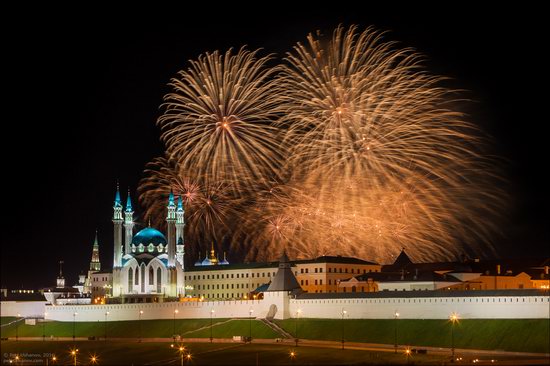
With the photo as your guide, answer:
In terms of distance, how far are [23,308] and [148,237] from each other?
2089 cm

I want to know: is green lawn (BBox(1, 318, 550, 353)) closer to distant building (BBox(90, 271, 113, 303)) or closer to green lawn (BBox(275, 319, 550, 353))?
green lawn (BBox(275, 319, 550, 353))

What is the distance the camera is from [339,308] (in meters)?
83.6

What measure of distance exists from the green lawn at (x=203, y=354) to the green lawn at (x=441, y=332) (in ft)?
19.0

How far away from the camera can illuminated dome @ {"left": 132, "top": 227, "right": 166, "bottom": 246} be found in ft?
393

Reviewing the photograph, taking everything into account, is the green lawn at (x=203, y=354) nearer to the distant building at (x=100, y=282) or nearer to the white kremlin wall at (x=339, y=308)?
the white kremlin wall at (x=339, y=308)

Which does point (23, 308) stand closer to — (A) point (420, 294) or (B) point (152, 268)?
(B) point (152, 268)

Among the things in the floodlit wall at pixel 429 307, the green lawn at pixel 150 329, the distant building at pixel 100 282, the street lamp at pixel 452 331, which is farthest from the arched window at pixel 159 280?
the street lamp at pixel 452 331

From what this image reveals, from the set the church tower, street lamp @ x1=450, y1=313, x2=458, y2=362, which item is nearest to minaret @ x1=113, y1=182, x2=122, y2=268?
the church tower

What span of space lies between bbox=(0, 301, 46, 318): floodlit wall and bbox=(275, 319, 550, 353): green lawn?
173ft

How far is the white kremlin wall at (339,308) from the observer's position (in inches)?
2825

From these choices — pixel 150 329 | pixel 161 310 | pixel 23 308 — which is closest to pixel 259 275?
pixel 161 310

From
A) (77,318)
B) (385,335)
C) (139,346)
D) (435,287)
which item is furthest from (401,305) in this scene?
(77,318)

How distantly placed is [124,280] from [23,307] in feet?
62.9

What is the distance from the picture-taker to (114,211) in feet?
395
